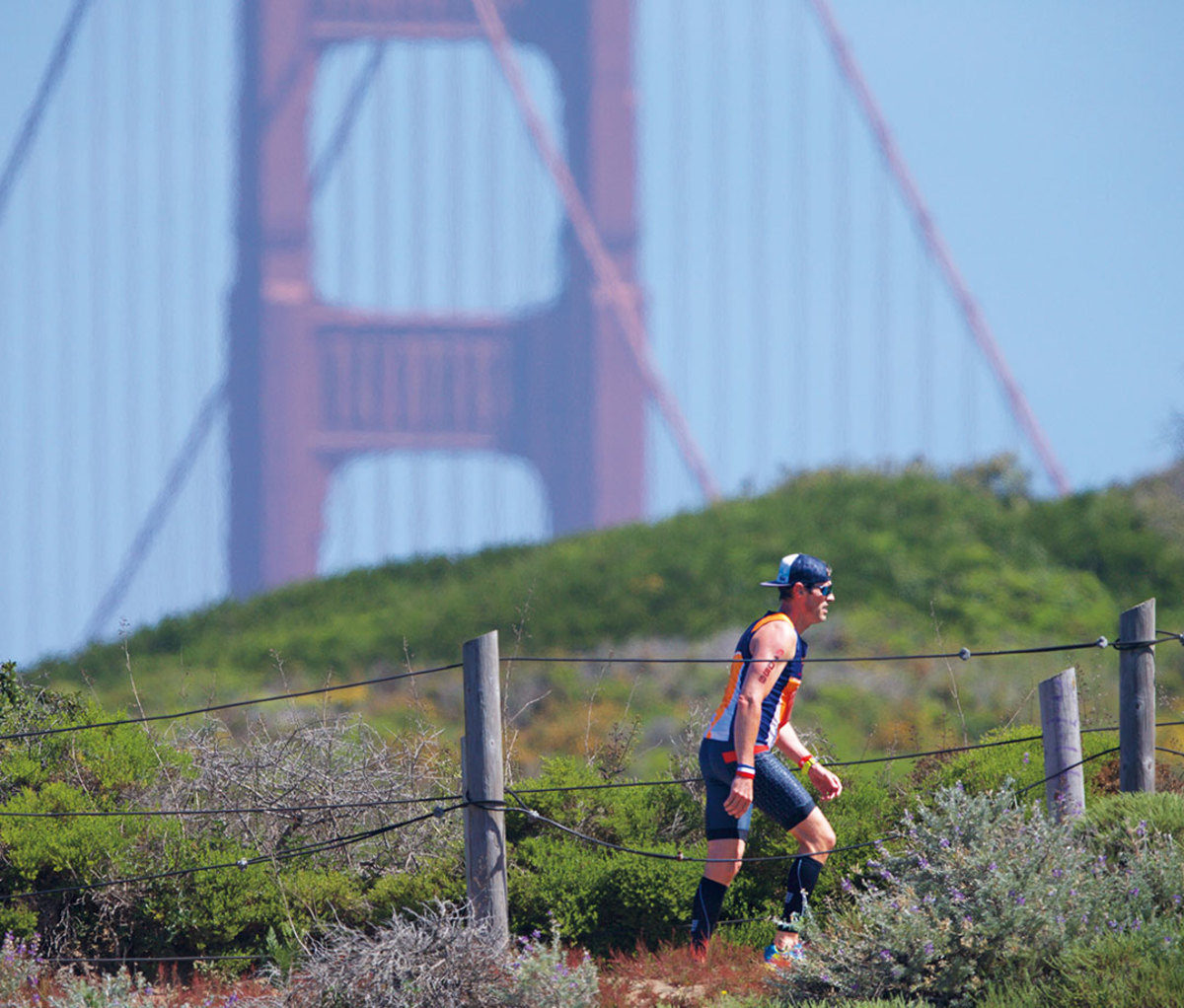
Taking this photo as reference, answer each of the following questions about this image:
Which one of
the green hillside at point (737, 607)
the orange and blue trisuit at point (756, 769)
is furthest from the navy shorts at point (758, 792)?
the green hillside at point (737, 607)

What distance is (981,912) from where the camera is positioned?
464 centimetres

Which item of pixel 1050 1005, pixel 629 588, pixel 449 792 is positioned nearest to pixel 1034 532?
pixel 629 588

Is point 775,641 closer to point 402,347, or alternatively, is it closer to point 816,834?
point 816,834

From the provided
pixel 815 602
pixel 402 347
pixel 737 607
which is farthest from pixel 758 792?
pixel 402 347

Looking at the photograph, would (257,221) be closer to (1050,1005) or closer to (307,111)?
(307,111)

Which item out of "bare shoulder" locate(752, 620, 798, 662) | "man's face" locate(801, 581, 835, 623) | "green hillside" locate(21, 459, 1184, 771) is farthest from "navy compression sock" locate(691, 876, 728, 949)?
"green hillside" locate(21, 459, 1184, 771)

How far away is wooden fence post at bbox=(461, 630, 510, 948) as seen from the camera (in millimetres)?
5172

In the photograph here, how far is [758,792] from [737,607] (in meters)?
16.9

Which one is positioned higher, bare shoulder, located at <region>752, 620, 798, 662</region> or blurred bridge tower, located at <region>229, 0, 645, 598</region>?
blurred bridge tower, located at <region>229, 0, 645, 598</region>

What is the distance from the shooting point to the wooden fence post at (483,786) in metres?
5.17

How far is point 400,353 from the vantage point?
59781 millimetres

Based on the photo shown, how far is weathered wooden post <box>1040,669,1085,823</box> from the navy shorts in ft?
3.83

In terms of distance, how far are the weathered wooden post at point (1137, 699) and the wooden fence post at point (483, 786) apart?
227cm

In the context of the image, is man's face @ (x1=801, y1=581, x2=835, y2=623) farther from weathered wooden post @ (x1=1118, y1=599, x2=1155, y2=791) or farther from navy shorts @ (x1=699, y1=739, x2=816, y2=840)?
weathered wooden post @ (x1=1118, y1=599, x2=1155, y2=791)
